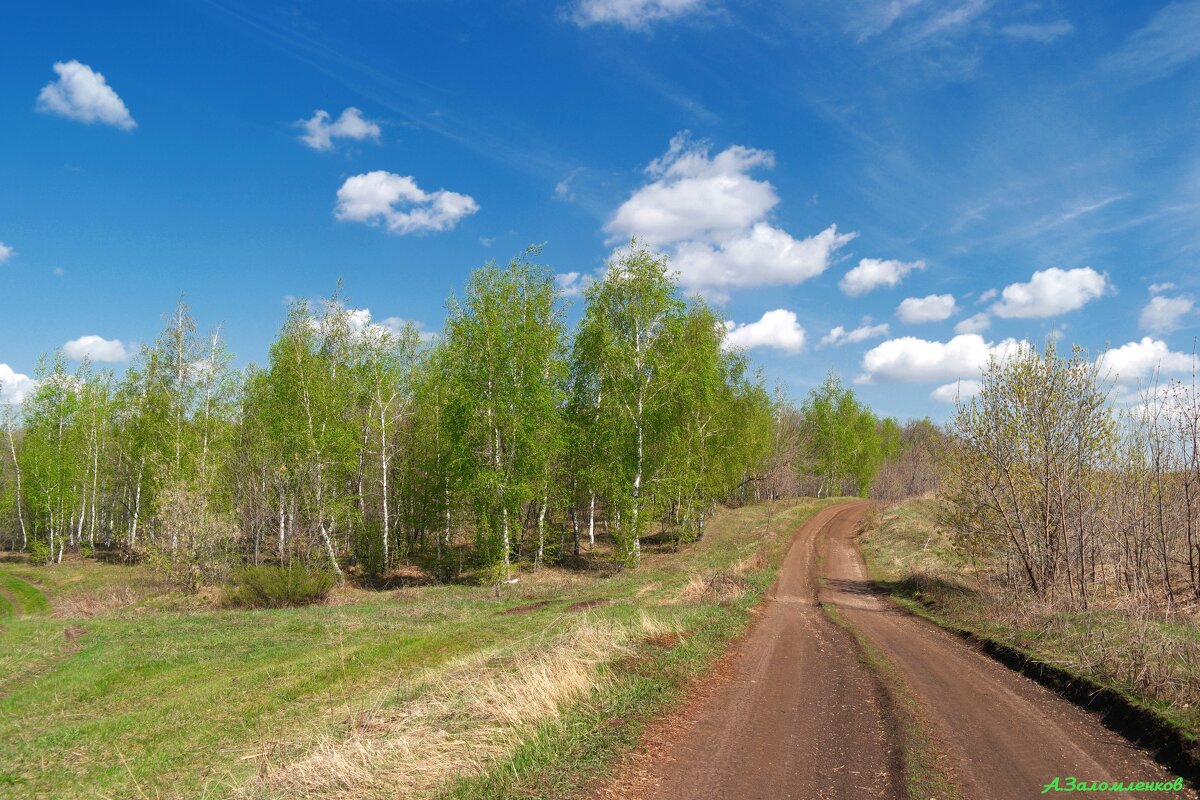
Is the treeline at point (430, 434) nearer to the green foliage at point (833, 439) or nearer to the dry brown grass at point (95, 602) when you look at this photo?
the dry brown grass at point (95, 602)

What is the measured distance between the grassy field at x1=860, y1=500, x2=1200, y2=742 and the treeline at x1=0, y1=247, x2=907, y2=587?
16027mm

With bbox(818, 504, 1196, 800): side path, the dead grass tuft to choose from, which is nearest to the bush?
the dead grass tuft

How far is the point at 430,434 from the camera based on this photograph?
43875 millimetres

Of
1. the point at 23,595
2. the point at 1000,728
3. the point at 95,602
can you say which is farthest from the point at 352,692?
the point at 23,595

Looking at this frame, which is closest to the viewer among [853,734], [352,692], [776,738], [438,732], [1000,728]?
[438,732]

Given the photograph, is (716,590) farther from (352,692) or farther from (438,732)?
(438,732)

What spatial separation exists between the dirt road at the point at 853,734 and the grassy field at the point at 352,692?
89 cm

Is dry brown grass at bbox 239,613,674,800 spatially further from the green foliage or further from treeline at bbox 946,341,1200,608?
the green foliage

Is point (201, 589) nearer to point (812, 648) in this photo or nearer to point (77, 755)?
point (77, 755)

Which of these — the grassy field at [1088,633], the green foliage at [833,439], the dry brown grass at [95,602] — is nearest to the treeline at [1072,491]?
the grassy field at [1088,633]

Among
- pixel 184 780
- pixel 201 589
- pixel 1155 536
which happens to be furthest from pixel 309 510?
pixel 1155 536

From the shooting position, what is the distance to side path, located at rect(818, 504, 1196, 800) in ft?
27.7

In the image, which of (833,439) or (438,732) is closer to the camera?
(438,732)

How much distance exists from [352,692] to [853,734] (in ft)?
36.0
